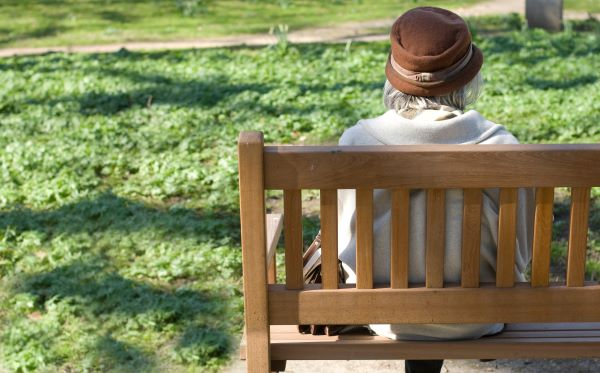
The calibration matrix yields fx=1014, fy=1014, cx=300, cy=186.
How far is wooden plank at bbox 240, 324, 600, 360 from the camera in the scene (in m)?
2.59

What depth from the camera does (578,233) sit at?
2.46 meters

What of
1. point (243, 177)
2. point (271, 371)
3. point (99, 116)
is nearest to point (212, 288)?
point (271, 371)

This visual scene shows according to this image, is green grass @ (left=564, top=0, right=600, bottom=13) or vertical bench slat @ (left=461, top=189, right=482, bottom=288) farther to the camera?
green grass @ (left=564, top=0, right=600, bottom=13)

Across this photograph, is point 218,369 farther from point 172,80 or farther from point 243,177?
point 172,80

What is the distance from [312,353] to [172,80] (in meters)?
5.43

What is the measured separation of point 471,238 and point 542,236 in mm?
173

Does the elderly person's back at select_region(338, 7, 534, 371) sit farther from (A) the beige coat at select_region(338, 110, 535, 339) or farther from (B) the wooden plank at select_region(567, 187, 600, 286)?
(B) the wooden plank at select_region(567, 187, 600, 286)

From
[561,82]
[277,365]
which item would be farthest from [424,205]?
[561,82]

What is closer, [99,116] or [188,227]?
[188,227]

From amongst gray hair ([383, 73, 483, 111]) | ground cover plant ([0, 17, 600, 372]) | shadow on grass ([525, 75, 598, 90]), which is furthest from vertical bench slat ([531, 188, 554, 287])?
shadow on grass ([525, 75, 598, 90])

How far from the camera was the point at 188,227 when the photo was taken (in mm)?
4867

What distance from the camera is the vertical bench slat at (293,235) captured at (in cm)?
242

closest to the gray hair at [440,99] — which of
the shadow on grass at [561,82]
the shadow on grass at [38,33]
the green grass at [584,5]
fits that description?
the shadow on grass at [561,82]

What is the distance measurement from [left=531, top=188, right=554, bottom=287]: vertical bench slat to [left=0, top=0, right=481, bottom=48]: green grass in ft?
28.7
